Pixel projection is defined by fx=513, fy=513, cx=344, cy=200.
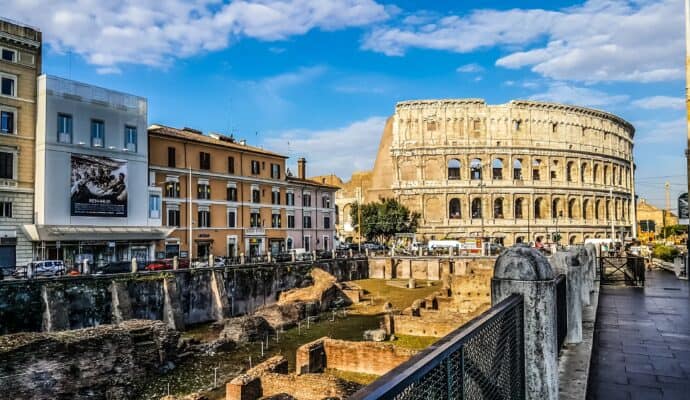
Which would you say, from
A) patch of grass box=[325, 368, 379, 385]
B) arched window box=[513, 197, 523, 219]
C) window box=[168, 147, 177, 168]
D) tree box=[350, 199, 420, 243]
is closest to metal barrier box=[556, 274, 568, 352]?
patch of grass box=[325, 368, 379, 385]

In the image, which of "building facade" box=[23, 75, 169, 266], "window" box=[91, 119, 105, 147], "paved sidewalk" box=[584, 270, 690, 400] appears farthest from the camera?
"window" box=[91, 119, 105, 147]

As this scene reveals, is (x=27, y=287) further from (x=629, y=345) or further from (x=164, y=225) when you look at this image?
(x=629, y=345)

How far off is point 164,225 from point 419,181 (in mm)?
38944

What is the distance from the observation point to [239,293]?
1332 inches

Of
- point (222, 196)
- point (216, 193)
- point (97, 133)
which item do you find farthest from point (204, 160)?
point (97, 133)

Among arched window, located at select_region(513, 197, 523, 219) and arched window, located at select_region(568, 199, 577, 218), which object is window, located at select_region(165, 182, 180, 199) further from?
arched window, located at select_region(568, 199, 577, 218)

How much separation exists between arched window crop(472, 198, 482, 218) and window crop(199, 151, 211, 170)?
39117 mm

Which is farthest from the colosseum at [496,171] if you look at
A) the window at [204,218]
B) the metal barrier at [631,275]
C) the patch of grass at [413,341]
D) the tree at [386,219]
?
the metal barrier at [631,275]

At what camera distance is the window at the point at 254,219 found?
4602cm

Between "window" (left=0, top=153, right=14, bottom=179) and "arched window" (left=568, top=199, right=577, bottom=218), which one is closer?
"window" (left=0, top=153, right=14, bottom=179)

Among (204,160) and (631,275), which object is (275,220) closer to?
(204,160)

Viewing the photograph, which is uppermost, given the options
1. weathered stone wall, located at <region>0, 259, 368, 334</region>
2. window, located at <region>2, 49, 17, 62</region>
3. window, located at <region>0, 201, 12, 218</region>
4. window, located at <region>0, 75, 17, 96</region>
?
window, located at <region>2, 49, 17, 62</region>

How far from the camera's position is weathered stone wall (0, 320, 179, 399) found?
1558 cm

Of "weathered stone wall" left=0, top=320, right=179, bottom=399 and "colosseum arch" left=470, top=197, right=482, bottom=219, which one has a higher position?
"colosseum arch" left=470, top=197, right=482, bottom=219
